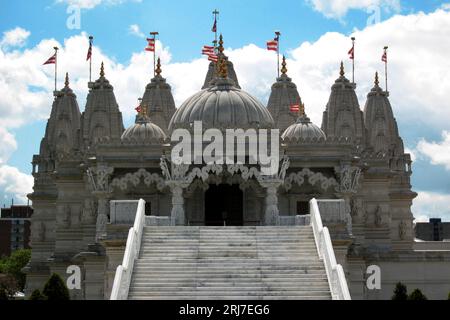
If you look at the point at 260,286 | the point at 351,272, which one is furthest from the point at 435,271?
the point at 260,286

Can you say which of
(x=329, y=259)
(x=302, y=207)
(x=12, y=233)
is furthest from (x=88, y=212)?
(x=12, y=233)

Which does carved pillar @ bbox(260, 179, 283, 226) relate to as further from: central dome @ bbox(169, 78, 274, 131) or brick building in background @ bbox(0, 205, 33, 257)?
brick building in background @ bbox(0, 205, 33, 257)

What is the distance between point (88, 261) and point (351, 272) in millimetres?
12957

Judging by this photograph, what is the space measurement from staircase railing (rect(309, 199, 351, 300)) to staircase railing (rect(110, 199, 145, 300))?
265 inches

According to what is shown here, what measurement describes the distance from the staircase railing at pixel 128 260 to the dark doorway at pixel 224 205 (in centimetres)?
1120

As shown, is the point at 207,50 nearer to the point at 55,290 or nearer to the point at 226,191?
the point at 226,191

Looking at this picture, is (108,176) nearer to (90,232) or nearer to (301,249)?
(90,232)

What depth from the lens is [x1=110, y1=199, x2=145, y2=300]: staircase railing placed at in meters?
38.4

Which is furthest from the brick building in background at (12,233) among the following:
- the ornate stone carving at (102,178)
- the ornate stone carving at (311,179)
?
the ornate stone carving at (311,179)

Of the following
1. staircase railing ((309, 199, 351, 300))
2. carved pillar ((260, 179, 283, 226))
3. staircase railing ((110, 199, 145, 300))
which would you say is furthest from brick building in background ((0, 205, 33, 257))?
staircase railing ((309, 199, 351, 300))

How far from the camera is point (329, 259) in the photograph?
4112cm

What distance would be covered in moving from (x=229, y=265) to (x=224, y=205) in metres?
16.6

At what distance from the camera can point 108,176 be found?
59.0 metres

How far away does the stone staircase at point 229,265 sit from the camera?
3969cm
